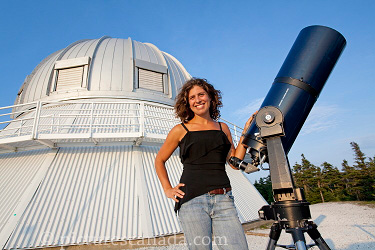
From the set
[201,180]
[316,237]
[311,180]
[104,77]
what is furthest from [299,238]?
[311,180]

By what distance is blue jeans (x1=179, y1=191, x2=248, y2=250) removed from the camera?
1343 mm

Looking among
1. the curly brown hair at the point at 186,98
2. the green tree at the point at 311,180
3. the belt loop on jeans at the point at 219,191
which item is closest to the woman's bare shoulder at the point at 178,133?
the curly brown hair at the point at 186,98

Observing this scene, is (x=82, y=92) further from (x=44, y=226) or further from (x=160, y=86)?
(x=44, y=226)

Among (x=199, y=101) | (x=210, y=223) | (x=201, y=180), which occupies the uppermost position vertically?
(x=199, y=101)

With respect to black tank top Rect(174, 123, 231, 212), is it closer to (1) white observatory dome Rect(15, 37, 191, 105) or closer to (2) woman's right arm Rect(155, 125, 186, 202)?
(2) woman's right arm Rect(155, 125, 186, 202)

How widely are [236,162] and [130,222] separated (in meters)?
4.43

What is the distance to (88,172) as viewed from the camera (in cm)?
622

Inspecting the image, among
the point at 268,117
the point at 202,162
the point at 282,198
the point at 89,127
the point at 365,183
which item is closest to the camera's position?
the point at 202,162

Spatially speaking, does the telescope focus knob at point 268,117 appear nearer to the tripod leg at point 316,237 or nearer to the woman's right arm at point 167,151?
the woman's right arm at point 167,151

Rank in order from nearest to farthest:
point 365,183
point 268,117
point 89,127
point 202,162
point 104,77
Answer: point 202,162
point 268,117
point 89,127
point 104,77
point 365,183

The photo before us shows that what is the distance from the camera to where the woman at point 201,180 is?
1.37 metres

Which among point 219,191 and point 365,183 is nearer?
point 219,191

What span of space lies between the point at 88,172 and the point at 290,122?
234 inches

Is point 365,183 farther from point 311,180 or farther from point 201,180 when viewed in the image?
point 201,180
